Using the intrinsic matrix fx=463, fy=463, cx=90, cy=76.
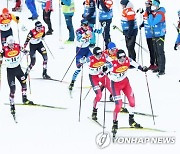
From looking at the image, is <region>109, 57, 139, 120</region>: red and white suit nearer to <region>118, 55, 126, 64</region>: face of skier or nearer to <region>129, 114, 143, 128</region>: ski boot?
<region>118, 55, 126, 64</region>: face of skier

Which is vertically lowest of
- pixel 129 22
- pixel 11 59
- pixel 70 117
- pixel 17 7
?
pixel 70 117

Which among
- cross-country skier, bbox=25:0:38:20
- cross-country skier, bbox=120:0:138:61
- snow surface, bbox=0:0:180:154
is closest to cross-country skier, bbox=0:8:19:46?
snow surface, bbox=0:0:180:154

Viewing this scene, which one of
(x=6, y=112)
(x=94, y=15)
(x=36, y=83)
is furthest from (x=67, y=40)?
(x=6, y=112)

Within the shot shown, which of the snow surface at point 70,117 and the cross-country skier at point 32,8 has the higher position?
the cross-country skier at point 32,8

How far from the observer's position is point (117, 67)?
881cm

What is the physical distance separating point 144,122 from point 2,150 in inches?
115

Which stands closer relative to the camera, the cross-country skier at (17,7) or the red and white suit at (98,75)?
the red and white suit at (98,75)

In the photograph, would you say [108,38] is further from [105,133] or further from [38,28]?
[105,133]

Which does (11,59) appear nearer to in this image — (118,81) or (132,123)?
(118,81)

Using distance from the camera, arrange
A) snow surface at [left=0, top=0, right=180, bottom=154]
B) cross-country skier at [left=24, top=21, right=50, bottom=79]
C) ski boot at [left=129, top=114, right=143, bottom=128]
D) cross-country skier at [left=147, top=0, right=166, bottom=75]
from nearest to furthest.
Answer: snow surface at [left=0, top=0, right=180, bottom=154] → ski boot at [left=129, top=114, right=143, bottom=128] → cross-country skier at [left=24, top=21, right=50, bottom=79] → cross-country skier at [left=147, top=0, right=166, bottom=75]

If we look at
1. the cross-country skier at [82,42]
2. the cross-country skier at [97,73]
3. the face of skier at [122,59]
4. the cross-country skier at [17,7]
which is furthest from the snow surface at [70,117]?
the cross-country skier at [17,7]

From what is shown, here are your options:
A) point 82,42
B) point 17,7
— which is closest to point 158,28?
point 82,42

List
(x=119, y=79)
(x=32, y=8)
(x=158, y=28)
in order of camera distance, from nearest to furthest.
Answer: (x=119, y=79)
(x=158, y=28)
(x=32, y=8)

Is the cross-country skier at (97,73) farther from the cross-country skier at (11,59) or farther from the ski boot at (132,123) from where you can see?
the cross-country skier at (11,59)
